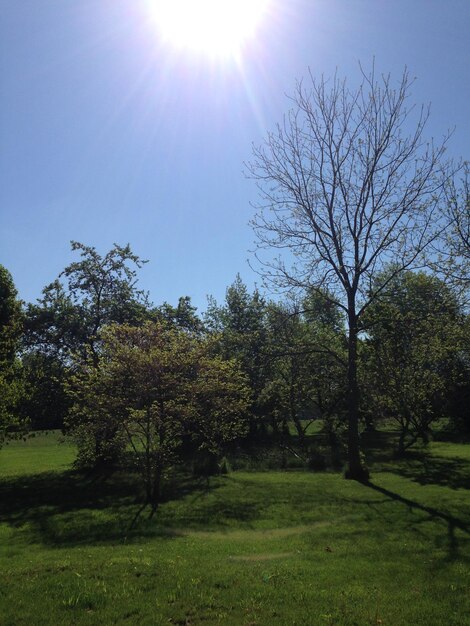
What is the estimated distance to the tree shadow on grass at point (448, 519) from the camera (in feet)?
31.0

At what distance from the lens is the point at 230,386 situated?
1741 cm

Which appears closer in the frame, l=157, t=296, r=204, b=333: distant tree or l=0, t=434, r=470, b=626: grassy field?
l=0, t=434, r=470, b=626: grassy field

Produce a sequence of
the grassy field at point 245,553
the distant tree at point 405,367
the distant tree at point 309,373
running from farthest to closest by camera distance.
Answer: the distant tree at point 309,373 < the distant tree at point 405,367 < the grassy field at point 245,553

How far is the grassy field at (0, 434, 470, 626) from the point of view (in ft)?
19.9

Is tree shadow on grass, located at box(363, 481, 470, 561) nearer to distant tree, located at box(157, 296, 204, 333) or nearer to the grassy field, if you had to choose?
the grassy field

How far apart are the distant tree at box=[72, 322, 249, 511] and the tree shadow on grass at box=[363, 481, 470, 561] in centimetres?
643

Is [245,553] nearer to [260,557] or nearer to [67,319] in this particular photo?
[260,557]

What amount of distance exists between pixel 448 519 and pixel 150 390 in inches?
360

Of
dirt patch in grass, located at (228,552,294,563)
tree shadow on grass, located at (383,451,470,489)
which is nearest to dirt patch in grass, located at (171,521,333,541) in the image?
dirt patch in grass, located at (228,552,294,563)

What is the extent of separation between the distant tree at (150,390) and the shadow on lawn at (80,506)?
135 centimetres

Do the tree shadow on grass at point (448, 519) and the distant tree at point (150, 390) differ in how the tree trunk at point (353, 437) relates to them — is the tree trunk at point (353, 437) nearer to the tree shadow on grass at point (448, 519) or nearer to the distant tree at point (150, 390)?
the tree shadow on grass at point (448, 519)

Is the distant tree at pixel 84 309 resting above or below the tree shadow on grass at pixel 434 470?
above

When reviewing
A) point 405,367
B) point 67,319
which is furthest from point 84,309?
point 405,367

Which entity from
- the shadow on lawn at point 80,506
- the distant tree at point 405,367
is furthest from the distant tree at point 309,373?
the shadow on lawn at point 80,506
